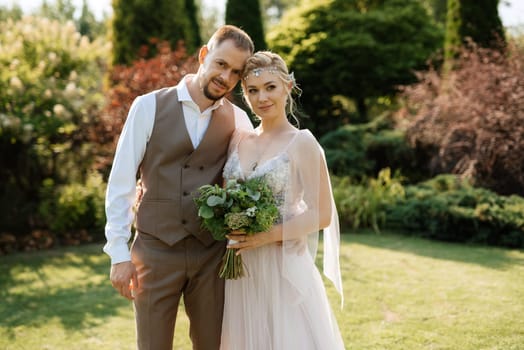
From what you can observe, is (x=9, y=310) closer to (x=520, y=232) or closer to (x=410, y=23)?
(x=520, y=232)

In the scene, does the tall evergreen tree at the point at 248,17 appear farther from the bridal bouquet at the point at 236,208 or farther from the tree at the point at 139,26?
the bridal bouquet at the point at 236,208

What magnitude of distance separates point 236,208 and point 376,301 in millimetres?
2961

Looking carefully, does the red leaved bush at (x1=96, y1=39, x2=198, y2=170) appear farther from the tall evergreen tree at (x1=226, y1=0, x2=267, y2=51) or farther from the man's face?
the man's face

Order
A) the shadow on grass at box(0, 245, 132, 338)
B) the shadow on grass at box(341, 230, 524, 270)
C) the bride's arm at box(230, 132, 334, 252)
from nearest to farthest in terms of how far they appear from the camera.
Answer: the bride's arm at box(230, 132, 334, 252), the shadow on grass at box(0, 245, 132, 338), the shadow on grass at box(341, 230, 524, 270)

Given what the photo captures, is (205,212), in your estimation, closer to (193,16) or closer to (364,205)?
(364,205)

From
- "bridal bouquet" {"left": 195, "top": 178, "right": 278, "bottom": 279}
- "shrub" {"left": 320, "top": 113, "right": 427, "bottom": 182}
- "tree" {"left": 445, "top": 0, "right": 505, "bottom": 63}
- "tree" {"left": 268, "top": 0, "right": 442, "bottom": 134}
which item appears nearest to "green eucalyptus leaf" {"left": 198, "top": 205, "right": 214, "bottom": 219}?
"bridal bouquet" {"left": 195, "top": 178, "right": 278, "bottom": 279}

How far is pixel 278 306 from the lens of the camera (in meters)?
2.57

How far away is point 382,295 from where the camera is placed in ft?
16.1

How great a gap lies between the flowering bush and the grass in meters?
1.93

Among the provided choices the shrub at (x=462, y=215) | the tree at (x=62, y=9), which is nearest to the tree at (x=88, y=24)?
the tree at (x=62, y=9)

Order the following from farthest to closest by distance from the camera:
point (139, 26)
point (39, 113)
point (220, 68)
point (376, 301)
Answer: point (139, 26), point (39, 113), point (376, 301), point (220, 68)

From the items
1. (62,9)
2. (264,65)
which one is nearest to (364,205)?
(264,65)

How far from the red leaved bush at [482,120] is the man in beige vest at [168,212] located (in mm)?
6411

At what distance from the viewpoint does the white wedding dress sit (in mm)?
2537
